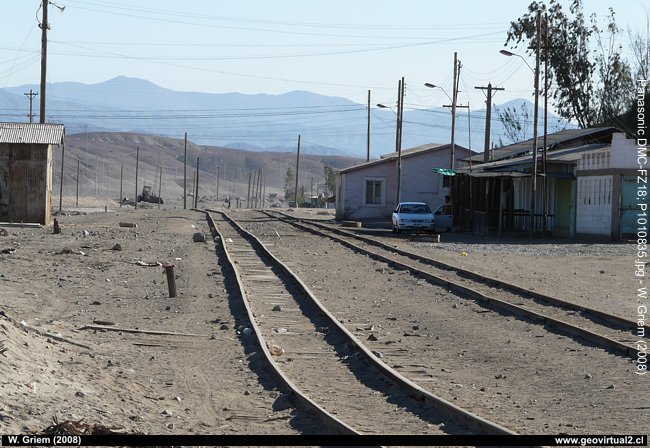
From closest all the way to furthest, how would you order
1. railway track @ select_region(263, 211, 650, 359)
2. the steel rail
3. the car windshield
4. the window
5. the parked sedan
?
the steel rail, railway track @ select_region(263, 211, 650, 359), the parked sedan, the car windshield, the window

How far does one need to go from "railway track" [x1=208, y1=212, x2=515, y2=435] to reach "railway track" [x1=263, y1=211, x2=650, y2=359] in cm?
326

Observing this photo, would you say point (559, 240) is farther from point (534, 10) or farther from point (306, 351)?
point (534, 10)

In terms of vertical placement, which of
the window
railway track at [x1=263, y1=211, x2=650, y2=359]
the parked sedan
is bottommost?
railway track at [x1=263, y1=211, x2=650, y2=359]

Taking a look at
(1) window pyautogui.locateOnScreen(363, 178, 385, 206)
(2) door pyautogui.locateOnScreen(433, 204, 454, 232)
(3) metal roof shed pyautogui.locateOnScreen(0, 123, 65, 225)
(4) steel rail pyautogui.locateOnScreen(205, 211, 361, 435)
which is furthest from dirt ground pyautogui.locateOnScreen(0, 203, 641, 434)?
(1) window pyautogui.locateOnScreen(363, 178, 385, 206)

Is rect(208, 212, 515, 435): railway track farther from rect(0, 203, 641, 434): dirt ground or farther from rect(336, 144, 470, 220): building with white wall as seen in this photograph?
rect(336, 144, 470, 220): building with white wall

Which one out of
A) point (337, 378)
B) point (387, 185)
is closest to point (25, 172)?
point (387, 185)

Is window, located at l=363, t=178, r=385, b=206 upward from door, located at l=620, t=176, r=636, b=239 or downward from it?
upward

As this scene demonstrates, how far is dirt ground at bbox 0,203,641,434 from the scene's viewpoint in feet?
32.2

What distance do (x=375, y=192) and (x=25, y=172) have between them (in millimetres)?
28784

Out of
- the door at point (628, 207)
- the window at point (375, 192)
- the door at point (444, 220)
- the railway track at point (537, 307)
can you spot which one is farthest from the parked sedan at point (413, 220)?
the window at point (375, 192)

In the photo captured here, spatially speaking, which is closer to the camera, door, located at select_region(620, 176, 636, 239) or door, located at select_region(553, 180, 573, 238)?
door, located at select_region(620, 176, 636, 239)

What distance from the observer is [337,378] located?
1188 centimetres

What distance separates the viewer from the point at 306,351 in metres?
13.7

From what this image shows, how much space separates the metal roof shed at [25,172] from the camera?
4003 centimetres
